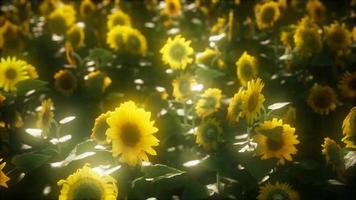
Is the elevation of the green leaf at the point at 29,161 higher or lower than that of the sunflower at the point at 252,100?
lower

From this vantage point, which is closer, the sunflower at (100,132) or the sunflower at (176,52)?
the sunflower at (100,132)

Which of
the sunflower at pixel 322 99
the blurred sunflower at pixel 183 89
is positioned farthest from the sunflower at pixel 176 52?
the sunflower at pixel 322 99

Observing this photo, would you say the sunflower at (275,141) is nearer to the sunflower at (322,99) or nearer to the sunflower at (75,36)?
the sunflower at (322,99)

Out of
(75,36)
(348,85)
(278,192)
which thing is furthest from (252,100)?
(75,36)

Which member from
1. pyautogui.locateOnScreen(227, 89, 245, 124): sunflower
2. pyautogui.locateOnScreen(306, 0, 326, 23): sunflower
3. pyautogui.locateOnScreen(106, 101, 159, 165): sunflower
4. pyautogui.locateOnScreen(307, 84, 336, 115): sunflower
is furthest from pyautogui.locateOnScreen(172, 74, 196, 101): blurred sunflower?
pyautogui.locateOnScreen(306, 0, 326, 23): sunflower

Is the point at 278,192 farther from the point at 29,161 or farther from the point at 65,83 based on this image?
the point at 65,83

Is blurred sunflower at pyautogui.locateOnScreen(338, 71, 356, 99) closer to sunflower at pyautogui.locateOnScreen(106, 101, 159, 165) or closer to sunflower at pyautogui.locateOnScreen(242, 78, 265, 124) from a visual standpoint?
sunflower at pyautogui.locateOnScreen(242, 78, 265, 124)

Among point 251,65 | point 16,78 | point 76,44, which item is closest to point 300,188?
point 251,65
